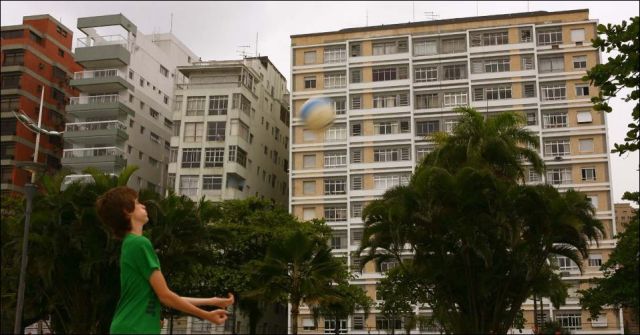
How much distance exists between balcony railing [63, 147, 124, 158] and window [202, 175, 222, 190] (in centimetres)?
787

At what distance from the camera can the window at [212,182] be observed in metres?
64.3

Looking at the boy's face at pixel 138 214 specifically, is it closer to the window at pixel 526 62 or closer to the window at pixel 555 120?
the window at pixel 555 120

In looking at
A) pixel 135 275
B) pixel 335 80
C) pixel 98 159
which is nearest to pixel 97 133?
pixel 98 159

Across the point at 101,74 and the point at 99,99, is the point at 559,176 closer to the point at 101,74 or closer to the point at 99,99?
the point at 99,99

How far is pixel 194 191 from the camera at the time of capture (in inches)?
2542

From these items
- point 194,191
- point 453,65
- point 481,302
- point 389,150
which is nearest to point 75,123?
point 194,191

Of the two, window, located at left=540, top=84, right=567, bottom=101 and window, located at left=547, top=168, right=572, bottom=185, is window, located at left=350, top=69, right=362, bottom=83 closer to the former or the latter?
window, located at left=540, top=84, right=567, bottom=101

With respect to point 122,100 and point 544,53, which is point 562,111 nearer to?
point 544,53

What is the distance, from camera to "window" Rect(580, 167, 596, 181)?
61.3 meters

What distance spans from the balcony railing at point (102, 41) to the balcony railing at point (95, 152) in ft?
33.7

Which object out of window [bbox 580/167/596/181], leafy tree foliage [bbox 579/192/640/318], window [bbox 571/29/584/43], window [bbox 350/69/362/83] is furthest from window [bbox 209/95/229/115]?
leafy tree foliage [bbox 579/192/640/318]

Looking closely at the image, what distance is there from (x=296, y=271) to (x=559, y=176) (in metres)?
38.1

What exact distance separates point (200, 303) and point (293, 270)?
26.5m

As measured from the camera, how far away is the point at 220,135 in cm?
6575
